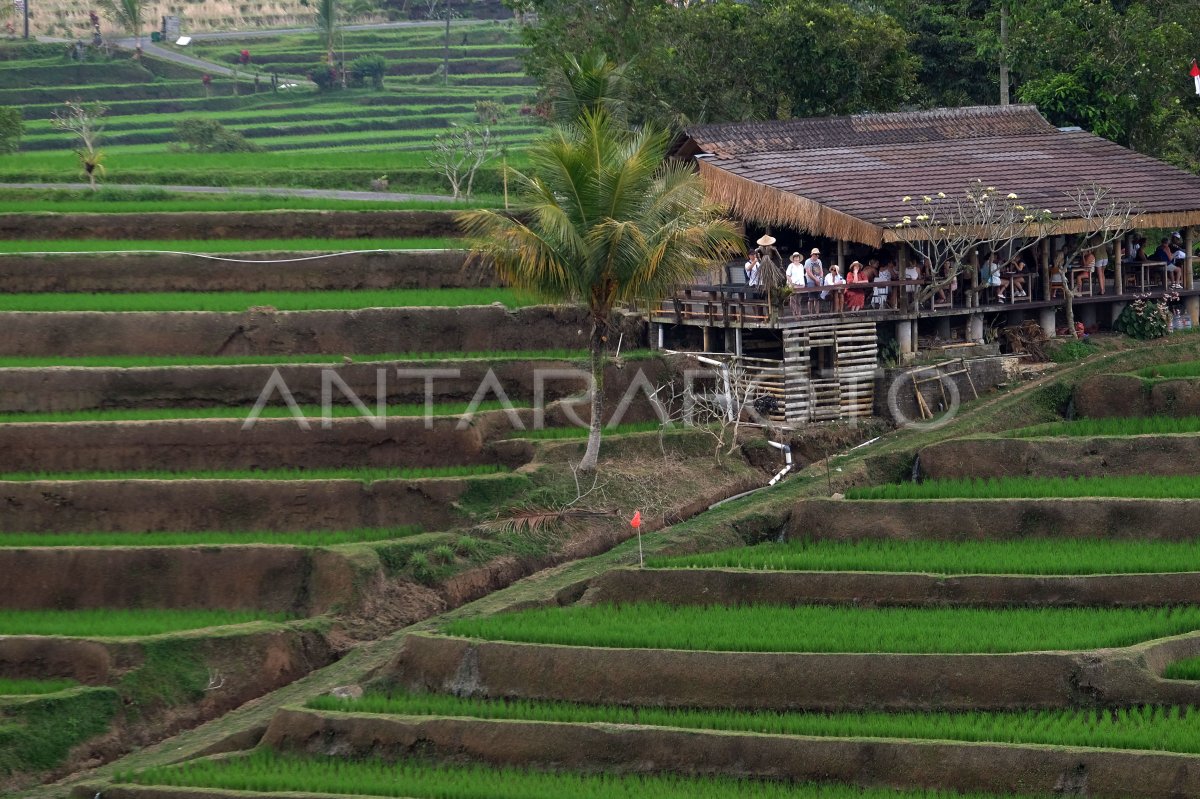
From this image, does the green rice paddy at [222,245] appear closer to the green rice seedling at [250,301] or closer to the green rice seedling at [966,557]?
the green rice seedling at [250,301]

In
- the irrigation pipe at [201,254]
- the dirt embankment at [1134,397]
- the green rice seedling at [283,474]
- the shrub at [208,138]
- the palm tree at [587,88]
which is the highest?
the palm tree at [587,88]

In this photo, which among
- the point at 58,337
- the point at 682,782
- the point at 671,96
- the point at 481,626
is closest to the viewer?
the point at 682,782

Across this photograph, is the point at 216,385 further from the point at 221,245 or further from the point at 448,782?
the point at 448,782

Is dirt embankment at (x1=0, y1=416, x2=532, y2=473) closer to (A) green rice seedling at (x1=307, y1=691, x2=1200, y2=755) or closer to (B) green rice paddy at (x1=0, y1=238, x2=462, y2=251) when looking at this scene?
(A) green rice seedling at (x1=307, y1=691, x2=1200, y2=755)

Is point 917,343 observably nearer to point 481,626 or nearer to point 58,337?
point 481,626

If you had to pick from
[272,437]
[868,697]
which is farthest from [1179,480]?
[272,437]

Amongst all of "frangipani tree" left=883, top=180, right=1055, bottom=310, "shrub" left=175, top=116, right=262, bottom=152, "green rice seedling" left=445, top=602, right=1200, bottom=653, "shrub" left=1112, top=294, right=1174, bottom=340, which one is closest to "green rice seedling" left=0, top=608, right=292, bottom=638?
"green rice seedling" left=445, top=602, right=1200, bottom=653

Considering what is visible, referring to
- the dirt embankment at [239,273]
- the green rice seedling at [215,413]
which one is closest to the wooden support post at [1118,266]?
the dirt embankment at [239,273]
